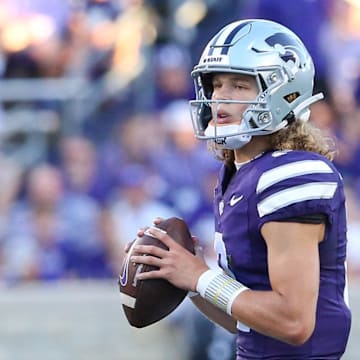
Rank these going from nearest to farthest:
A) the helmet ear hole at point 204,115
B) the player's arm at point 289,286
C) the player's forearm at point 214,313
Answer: the player's arm at point 289,286 → the helmet ear hole at point 204,115 → the player's forearm at point 214,313

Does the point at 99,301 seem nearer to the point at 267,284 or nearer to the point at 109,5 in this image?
the point at 109,5

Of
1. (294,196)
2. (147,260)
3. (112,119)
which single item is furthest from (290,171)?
(112,119)

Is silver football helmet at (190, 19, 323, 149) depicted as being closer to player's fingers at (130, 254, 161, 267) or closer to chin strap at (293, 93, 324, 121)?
chin strap at (293, 93, 324, 121)

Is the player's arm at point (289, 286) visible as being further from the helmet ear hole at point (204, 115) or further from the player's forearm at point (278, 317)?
the helmet ear hole at point (204, 115)

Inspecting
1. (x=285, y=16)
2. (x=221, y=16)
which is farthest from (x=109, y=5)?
(x=285, y=16)

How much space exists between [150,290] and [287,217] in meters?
0.47

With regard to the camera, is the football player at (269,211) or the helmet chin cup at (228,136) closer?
the football player at (269,211)

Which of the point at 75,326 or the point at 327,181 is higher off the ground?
the point at 327,181

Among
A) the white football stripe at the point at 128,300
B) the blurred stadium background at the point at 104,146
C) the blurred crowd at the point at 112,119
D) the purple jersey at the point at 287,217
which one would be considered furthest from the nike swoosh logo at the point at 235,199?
the blurred crowd at the point at 112,119

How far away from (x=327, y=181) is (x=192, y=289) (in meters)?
0.45

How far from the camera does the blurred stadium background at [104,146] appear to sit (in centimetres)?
575

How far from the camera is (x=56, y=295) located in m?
5.75

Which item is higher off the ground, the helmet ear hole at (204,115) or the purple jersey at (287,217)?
the helmet ear hole at (204,115)

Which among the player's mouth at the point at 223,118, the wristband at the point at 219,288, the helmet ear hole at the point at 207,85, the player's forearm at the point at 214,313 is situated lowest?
the player's forearm at the point at 214,313
